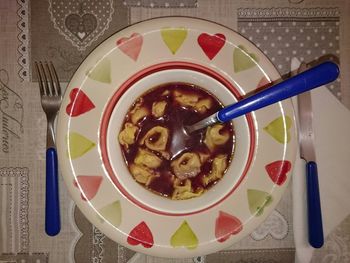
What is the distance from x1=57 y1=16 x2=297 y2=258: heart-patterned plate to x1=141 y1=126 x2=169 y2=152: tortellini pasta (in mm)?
69

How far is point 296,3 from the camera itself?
894 mm

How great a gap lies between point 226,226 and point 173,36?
385mm

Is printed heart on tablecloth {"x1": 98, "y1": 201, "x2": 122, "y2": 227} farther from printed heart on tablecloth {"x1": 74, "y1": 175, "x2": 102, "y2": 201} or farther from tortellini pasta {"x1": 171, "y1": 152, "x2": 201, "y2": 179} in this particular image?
tortellini pasta {"x1": 171, "y1": 152, "x2": 201, "y2": 179}

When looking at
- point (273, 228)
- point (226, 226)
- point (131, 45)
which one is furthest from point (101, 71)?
point (273, 228)

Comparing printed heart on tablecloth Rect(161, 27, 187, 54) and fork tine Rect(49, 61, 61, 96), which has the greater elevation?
printed heart on tablecloth Rect(161, 27, 187, 54)

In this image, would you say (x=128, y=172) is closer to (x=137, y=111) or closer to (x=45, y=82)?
(x=137, y=111)

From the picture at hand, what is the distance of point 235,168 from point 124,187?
224 mm

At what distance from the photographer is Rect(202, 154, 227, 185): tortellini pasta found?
853 millimetres

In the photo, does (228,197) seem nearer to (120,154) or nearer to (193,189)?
(193,189)

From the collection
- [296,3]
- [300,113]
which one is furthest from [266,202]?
[296,3]

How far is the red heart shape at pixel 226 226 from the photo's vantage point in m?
0.82

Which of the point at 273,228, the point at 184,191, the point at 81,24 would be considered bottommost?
the point at 273,228

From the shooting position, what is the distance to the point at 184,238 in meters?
0.82

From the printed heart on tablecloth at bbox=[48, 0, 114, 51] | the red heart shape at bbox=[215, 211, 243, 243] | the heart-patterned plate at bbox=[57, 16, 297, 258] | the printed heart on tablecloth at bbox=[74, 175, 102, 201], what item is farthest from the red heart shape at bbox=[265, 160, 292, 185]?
the printed heart on tablecloth at bbox=[48, 0, 114, 51]
